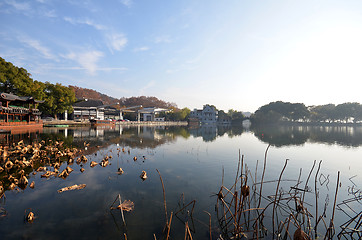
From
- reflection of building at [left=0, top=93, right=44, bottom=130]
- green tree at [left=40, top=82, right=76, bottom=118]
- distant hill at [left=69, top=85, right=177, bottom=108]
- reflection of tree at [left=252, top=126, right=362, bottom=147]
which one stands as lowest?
reflection of tree at [left=252, top=126, right=362, bottom=147]

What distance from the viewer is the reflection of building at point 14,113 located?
2874cm

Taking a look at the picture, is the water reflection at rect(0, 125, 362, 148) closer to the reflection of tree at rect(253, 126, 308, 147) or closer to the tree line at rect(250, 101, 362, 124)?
the reflection of tree at rect(253, 126, 308, 147)

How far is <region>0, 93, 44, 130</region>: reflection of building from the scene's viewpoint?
28.7 m

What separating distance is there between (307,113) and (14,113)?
12054cm

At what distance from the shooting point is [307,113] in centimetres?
9150

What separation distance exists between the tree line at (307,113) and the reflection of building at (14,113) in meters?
94.2

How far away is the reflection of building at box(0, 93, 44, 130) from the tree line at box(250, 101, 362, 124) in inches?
3707

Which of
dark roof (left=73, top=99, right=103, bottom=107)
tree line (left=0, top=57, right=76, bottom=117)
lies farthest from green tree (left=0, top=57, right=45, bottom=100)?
dark roof (left=73, top=99, right=103, bottom=107)

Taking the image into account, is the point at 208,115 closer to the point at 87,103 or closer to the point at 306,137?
the point at 87,103

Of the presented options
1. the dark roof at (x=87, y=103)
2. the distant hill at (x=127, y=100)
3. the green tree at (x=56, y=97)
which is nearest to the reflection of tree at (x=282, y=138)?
the green tree at (x=56, y=97)

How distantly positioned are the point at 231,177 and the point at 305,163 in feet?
29.8

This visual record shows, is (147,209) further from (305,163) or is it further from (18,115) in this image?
(18,115)

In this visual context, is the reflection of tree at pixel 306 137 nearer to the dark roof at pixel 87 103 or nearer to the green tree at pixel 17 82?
the green tree at pixel 17 82

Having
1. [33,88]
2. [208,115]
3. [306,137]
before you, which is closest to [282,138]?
Result: [306,137]
